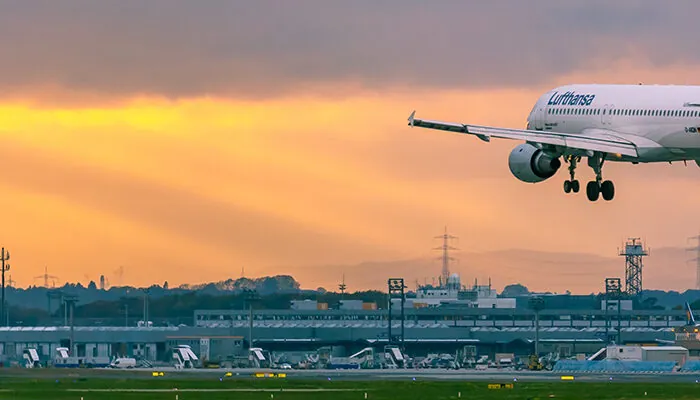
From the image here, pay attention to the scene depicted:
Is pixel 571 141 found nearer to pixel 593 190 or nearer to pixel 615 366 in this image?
pixel 593 190

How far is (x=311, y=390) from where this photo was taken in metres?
131

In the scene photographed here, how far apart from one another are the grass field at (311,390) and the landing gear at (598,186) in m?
18.6

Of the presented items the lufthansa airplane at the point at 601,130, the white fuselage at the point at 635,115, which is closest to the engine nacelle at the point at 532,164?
the lufthansa airplane at the point at 601,130

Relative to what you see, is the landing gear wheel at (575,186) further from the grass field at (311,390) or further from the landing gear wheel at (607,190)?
the grass field at (311,390)

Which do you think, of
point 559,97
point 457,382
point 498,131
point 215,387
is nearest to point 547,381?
point 457,382

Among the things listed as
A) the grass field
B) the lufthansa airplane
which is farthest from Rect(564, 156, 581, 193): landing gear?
the grass field

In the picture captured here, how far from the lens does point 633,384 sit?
14438 centimetres

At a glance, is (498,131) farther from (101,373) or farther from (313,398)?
(101,373)

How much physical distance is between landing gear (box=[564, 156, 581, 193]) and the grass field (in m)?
19.0

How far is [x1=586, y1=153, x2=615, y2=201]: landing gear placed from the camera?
107062 millimetres

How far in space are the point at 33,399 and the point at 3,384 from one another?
83.1 ft

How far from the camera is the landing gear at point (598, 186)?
351 ft

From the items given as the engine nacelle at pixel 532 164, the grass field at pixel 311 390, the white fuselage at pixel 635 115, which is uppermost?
the white fuselage at pixel 635 115

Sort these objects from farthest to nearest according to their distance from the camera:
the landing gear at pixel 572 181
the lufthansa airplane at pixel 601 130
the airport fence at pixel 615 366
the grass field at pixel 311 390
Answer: the airport fence at pixel 615 366 < the grass field at pixel 311 390 < the landing gear at pixel 572 181 < the lufthansa airplane at pixel 601 130
